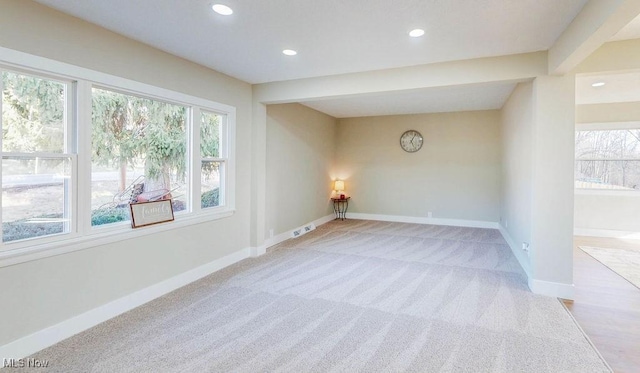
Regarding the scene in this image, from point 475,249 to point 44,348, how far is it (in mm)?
5301

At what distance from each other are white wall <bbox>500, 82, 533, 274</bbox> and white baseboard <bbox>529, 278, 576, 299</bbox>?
24 cm

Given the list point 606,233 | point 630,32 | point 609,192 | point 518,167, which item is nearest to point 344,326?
point 518,167

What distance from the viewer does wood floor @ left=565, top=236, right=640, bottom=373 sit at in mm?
2297

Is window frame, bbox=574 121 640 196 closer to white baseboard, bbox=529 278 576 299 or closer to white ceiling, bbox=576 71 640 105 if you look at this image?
white ceiling, bbox=576 71 640 105

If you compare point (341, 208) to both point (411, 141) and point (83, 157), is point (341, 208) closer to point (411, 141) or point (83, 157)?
point (411, 141)

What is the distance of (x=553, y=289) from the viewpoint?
330cm

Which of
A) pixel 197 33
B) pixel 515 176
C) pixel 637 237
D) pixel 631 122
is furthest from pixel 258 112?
pixel 637 237

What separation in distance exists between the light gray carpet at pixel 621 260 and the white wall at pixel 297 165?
4.79 meters

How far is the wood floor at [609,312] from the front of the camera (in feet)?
7.54

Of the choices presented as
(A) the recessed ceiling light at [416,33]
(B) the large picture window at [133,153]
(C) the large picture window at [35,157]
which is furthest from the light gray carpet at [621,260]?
(C) the large picture window at [35,157]

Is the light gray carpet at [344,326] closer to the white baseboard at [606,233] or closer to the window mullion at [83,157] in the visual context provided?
the window mullion at [83,157]

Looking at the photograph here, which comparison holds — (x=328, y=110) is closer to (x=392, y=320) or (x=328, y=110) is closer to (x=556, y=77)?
(x=556, y=77)

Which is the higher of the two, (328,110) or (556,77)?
(328,110)

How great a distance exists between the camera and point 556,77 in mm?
3193
